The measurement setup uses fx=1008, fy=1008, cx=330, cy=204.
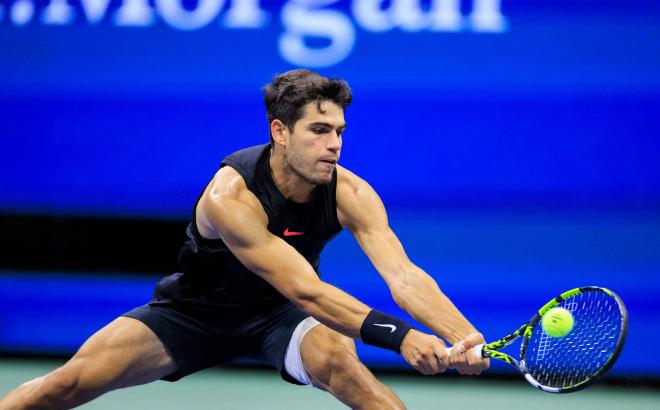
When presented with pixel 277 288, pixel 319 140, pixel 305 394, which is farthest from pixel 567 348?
pixel 305 394

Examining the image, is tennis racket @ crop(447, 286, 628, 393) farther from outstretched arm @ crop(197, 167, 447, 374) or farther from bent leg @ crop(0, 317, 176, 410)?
bent leg @ crop(0, 317, 176, 410)

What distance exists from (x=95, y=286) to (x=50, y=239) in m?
0.47

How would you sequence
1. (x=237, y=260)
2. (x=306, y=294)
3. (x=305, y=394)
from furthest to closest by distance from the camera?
(x=305, y=394), (x=237, y=260), (x=306, y=294)

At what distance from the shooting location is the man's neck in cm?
420

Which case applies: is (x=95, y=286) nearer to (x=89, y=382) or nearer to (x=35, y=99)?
(x=35, y=99)

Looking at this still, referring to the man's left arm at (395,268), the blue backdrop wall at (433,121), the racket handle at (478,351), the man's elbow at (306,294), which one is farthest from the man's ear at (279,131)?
the blue backdrop wall at (433,121)

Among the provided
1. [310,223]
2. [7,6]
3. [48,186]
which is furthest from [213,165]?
[310,223]

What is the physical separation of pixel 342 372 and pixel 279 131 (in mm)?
1026

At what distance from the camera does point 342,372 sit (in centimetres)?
401

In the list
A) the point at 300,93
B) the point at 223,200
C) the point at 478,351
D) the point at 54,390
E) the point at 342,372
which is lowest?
the point at 54,390

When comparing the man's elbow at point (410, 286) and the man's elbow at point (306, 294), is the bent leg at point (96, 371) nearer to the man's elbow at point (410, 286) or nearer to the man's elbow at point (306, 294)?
the man's elbow at point (306, 294)

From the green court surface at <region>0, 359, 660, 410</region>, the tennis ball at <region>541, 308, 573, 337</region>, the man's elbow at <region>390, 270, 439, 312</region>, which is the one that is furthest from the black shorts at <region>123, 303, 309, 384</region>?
the green court surface at <region>0, 359, 660, 410</region>

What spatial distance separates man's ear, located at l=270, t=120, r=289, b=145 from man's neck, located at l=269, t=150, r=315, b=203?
2.6 inches

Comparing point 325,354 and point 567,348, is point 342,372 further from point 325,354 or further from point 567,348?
point 567,348
